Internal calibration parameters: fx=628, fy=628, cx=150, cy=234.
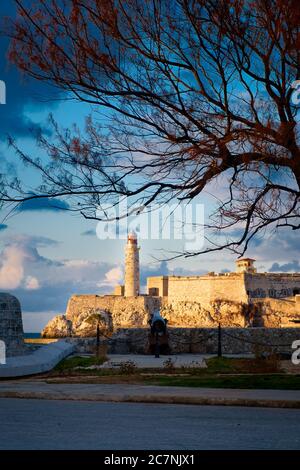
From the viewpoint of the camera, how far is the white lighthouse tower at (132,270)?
346 feet

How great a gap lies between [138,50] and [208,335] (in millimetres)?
14097

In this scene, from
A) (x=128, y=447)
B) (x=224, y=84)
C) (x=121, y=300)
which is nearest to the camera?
(x=128, y=447)

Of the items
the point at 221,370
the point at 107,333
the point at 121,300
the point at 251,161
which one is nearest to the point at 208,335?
the point at 107,333

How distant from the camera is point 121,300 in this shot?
96.6m

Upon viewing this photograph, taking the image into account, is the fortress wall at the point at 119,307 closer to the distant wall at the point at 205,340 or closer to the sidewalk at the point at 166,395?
the distant wall at the point at 205,340

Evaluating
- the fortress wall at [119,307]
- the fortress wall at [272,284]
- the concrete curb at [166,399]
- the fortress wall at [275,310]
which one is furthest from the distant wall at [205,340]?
the fortress wall at [119,307]

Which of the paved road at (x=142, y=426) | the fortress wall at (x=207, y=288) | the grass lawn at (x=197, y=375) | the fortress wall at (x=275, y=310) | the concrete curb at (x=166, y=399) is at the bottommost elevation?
the paved road at (x=142, y=426)

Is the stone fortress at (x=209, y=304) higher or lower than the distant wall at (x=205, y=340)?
higher

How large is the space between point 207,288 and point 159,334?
68457 millimetres

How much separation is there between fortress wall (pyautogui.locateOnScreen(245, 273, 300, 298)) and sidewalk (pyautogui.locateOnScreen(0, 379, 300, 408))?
7699 centimetres

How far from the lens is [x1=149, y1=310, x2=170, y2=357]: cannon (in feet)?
69.0

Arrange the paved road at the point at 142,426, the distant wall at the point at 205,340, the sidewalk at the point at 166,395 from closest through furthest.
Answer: the paved road at the point at 142,426, the sidewalk at the point at 166,395, the distant wall at the point at 205,340

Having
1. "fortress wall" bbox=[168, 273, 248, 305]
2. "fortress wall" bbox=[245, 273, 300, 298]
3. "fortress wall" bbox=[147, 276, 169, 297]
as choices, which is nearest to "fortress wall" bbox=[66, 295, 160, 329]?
"fortress wall" bbox=[168, 273, 248, 305]

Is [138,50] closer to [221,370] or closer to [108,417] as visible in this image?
[108,417]
